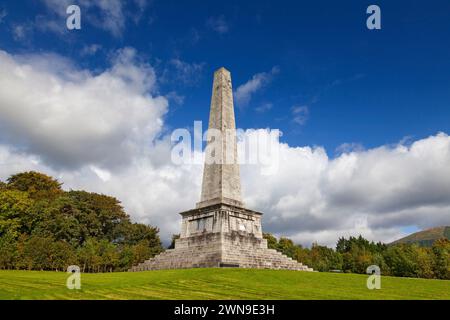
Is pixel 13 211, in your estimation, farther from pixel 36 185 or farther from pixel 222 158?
pixel 222 158

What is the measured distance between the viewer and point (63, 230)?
4028 cm

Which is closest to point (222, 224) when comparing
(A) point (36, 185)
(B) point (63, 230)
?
(B) point (63, 230)

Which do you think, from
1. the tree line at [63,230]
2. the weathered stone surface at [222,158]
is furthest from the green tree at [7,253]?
the weathered stone surface at [222,158]

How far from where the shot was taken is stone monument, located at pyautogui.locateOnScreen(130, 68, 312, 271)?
81.4 ft

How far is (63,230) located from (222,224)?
75.3ft

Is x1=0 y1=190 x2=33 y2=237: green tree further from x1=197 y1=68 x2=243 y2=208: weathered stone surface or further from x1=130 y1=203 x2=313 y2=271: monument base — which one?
x1=197 y1=68 x2=243 y2=208: weathered stone surface

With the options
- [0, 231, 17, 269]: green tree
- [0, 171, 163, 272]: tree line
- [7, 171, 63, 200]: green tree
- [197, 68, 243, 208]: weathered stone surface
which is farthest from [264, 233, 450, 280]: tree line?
[0, 231, 17, 269]: green tree

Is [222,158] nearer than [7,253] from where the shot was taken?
Yes

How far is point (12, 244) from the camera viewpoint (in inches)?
1251

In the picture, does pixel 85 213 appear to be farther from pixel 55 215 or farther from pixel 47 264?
pixel 47 264
